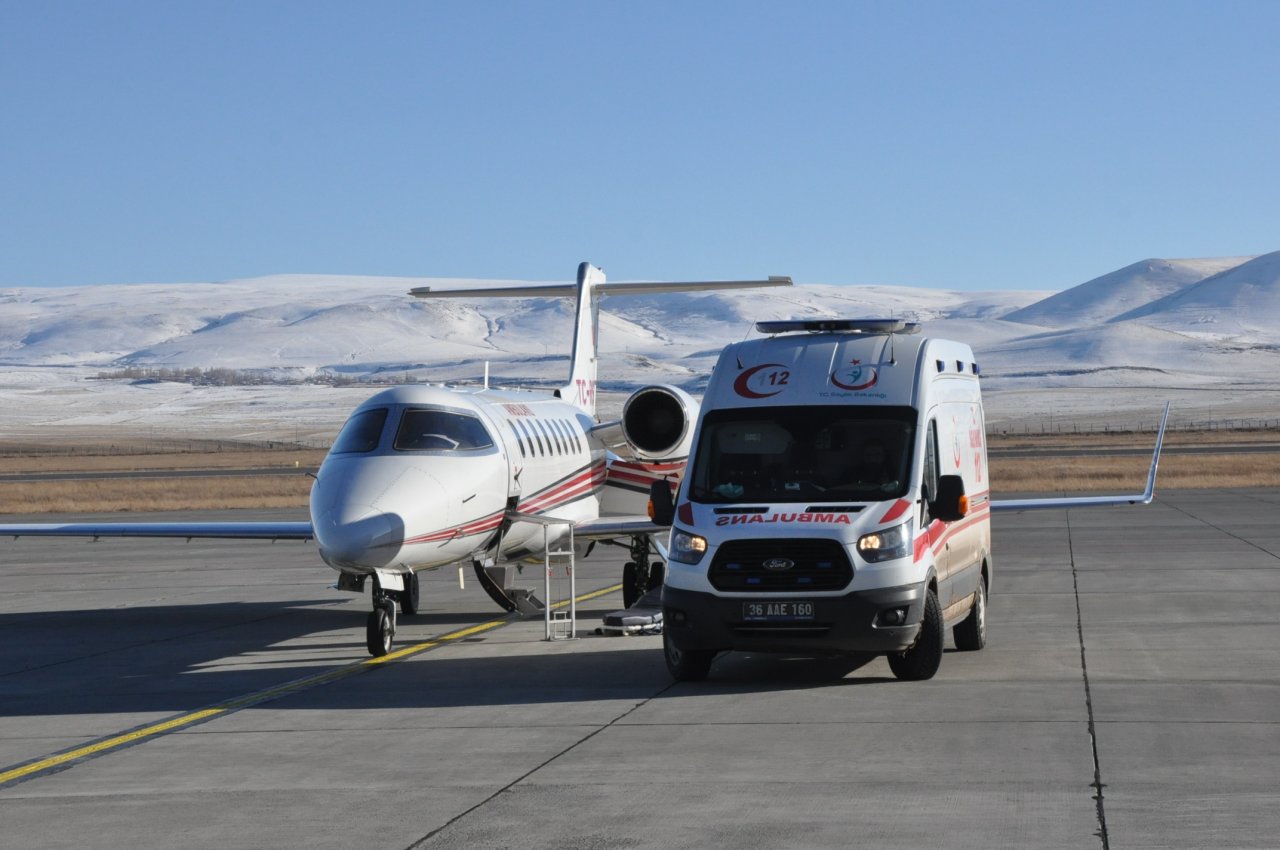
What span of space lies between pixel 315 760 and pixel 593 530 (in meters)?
9.23

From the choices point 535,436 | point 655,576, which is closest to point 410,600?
point 535,436

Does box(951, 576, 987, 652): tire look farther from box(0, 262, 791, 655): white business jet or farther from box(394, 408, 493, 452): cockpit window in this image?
box(394, 408, 493, 452): cockpit window

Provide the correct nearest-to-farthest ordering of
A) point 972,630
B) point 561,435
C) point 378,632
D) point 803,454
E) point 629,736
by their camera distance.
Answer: point 629,736, point 803,454, point 972,630, point 378,632, point 561,435

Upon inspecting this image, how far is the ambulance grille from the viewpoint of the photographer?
42.9 feet

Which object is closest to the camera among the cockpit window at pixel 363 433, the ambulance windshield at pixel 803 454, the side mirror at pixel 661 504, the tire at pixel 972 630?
the ambulance windshield at pixel 803 454

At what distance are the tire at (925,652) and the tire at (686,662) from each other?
5.04 feet

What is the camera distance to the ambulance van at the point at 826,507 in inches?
514

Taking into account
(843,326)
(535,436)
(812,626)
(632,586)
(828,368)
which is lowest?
(632,586)

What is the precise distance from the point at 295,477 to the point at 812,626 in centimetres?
5640

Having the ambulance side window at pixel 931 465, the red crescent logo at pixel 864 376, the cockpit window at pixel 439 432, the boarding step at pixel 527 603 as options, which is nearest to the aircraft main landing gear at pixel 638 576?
the boarding step at pixel 527 603

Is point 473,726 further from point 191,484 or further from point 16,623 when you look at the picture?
point 191,484

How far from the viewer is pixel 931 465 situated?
14266 millimetres

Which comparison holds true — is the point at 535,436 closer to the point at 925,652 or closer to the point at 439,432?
the point at 439,432

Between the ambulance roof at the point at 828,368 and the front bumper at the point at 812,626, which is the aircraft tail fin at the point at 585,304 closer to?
the ambulance roof at the point at 828,368
